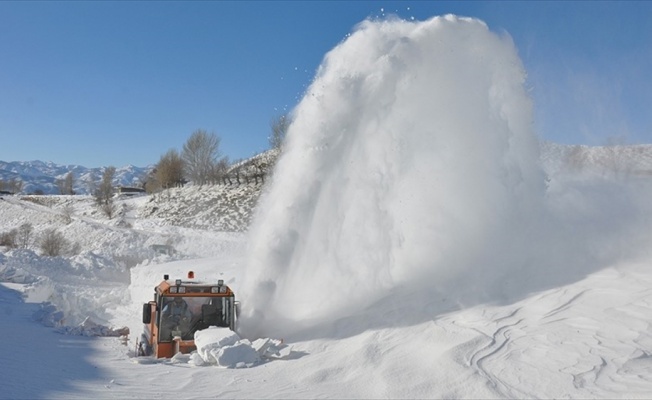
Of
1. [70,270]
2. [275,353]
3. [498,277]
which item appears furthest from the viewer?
[70,270]

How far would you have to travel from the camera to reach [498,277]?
11.8 meters

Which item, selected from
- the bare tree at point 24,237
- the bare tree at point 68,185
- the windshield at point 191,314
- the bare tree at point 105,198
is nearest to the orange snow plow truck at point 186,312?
the windshield at point 191,314

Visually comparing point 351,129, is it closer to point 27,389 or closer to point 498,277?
point 498,277

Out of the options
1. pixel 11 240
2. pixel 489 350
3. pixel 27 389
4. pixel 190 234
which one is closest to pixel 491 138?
pixel 489 350

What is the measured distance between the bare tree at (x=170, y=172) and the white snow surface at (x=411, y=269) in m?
57.2

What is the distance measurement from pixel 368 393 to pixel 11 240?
1608 inches

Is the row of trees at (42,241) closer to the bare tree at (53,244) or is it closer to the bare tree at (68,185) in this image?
the bare tree at (53,244)

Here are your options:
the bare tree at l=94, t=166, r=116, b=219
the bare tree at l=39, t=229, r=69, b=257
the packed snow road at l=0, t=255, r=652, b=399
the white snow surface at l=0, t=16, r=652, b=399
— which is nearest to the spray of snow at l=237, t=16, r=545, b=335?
the white snow surface at l=0, t=16, r=652, b=399

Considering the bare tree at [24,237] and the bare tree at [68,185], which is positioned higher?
the bare tree at [68,185]

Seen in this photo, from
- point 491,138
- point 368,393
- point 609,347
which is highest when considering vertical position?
point 491,138

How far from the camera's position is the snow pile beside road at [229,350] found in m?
9.46

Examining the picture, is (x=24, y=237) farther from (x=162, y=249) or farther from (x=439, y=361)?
(x=439, y=361)

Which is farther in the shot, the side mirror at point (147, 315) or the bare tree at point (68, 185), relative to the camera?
the bare tree at point (68, 185)

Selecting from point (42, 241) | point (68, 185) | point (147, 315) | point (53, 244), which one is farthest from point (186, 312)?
point (68, 185)
